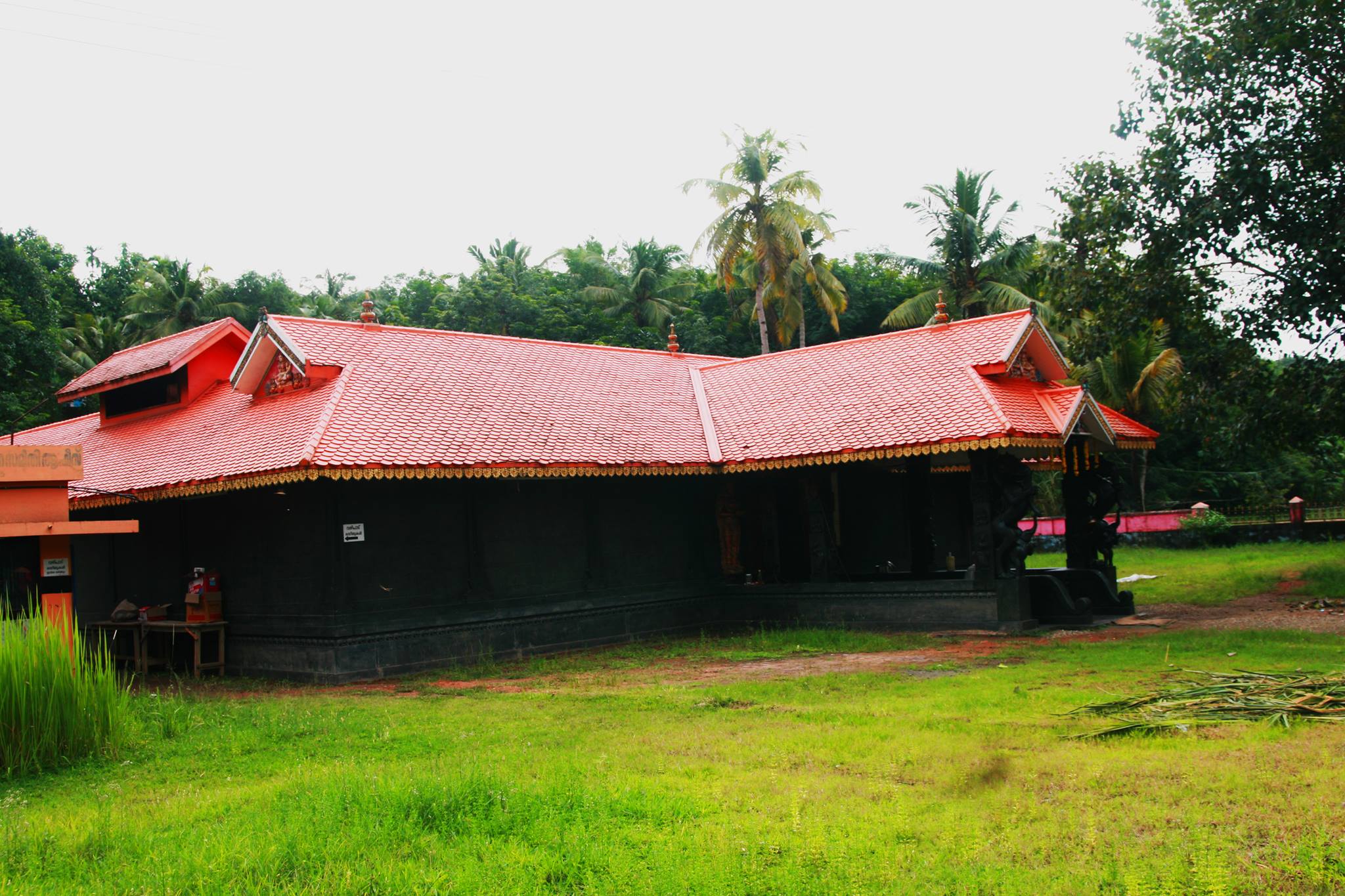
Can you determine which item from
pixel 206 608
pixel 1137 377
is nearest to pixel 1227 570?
pixel 1137 377

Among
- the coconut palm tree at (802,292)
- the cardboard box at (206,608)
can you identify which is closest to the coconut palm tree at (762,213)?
the coconut palm tree at (802,292)

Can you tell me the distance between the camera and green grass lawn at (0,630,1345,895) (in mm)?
5062

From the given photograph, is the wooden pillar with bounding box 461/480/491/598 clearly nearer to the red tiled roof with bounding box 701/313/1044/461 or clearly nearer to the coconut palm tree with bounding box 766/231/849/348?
the red tiled roof with bounding box 701/313/1044/461

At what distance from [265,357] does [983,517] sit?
10268mm

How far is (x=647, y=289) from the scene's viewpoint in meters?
43.6

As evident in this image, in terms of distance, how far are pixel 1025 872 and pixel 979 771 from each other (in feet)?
5.97

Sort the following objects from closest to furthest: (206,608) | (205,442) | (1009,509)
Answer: (206,608)
(1009,509)
(205,442)

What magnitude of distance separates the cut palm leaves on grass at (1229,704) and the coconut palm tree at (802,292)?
26629mm

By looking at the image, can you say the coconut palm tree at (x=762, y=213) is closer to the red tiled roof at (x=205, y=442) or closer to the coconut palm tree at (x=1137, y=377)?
the coconut palm tree at (x=1137, y=377)

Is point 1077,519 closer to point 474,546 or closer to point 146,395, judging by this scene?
point 474,546

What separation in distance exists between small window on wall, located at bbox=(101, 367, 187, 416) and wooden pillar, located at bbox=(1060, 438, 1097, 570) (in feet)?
46.5

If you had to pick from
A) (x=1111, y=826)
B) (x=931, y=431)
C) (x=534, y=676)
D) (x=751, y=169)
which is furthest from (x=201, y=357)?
(x=751, y=169)

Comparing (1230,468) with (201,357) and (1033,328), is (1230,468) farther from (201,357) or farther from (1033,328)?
(201,357)

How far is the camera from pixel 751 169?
34.9 metres
